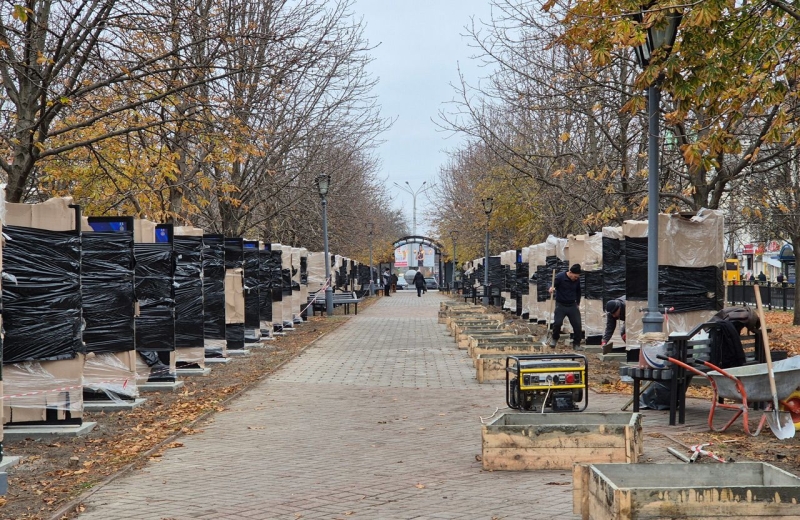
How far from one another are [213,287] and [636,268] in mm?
7368

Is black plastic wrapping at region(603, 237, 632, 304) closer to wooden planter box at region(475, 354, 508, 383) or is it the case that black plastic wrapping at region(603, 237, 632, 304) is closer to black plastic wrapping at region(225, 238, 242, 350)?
wooden planter box at region(475, 354, 508, 383)

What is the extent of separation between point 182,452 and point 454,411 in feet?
11.7

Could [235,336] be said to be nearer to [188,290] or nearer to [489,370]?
[188,290]

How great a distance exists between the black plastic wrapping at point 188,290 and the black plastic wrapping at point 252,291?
6.44m

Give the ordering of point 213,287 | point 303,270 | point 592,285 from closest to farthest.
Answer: point 213,287 < point 592,285 < point 303,270

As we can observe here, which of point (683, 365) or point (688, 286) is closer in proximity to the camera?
point (683, 365)

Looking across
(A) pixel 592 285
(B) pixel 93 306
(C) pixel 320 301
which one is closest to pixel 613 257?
(A) pixel 592 285

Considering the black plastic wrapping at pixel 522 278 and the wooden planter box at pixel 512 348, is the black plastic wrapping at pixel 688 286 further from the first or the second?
the black plastic wrapping at pixel 522 278

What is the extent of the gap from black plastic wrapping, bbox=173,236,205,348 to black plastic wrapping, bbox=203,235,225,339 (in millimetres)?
1660

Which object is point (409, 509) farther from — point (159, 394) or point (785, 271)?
point (785, 271)

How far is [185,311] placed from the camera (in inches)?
606

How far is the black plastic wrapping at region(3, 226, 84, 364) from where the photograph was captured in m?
9.39

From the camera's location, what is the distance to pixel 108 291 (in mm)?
11672

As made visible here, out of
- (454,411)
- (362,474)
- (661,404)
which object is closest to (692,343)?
(661,404)
